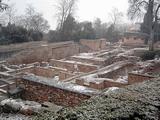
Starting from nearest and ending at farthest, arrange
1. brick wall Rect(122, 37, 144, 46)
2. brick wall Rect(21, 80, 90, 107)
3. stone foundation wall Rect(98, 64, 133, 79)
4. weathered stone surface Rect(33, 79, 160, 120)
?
weathered stone surface Rect(33, 79, 160, 120)
brick wall Rect(21, 80, 90, 107)
stone foundation wall Rect(98, 64, 133, 79)
brick wall Rect(122, 37, 144, 46)

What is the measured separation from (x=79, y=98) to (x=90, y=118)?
3014 millimetres

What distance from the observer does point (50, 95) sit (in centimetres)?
648

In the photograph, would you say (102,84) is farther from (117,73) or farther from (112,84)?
(117,73)

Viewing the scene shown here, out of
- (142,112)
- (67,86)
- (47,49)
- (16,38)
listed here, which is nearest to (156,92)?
(142,112)

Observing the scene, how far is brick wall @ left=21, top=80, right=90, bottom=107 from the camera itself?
5996mm

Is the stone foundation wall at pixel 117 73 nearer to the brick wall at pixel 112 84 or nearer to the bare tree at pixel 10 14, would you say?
the brick wall at pixel 112 84

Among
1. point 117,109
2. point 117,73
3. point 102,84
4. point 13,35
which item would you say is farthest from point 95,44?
point 117,109

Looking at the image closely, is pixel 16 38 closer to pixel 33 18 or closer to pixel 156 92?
pixel 33 18

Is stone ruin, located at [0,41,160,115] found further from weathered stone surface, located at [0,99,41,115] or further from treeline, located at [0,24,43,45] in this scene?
treeline, located at [0,24,43,45]

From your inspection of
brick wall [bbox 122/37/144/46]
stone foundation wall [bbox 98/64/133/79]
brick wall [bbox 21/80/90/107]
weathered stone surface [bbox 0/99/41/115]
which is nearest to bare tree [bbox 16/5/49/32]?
brick wall [bbox 122/37/144/46]

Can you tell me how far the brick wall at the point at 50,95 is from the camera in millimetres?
5996

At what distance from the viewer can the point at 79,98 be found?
5.91m

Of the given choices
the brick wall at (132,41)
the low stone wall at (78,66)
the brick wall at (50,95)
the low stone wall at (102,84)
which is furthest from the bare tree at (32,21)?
the brick wall at (50,95)

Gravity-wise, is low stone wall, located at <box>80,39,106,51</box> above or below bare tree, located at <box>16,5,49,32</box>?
below
